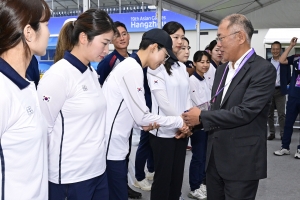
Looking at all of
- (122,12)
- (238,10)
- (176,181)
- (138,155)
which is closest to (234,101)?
(176,181)

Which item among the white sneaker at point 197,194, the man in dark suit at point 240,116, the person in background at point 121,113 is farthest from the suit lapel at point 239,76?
the white sneaker at point 197,194

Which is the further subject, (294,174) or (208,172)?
(294,174)

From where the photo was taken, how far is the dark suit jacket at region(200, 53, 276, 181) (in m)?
1.84

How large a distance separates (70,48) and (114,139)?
55 centimetres

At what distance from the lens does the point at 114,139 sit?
1.92 m

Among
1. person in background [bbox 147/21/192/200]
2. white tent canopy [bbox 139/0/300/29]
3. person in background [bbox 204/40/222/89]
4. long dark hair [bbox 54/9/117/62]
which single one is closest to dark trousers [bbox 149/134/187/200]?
person in background [bbox 147/21/192/200]

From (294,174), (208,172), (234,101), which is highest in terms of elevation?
(234,101)

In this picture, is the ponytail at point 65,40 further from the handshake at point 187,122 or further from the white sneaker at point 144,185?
the white sneaker at point 144,185

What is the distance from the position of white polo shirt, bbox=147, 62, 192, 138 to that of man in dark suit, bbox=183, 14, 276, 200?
525 mm

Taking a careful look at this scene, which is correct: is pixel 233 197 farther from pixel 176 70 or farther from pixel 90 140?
pixel 176 70

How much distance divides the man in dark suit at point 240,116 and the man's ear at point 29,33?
1146mm

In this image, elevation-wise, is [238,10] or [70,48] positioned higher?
[238,10]

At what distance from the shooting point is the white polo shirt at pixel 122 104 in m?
1.92

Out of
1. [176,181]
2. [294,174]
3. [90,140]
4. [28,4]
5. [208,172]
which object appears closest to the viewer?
[28,4]
